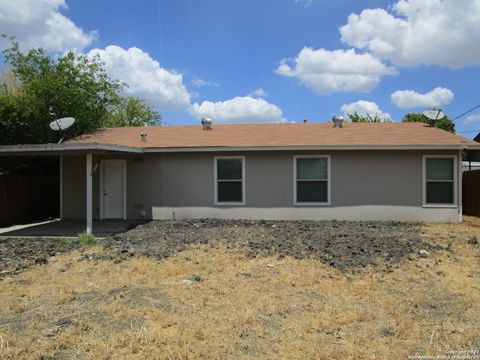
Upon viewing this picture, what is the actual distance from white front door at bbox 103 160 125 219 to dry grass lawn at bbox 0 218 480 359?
6.03 m

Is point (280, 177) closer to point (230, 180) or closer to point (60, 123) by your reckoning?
point (230, 180)

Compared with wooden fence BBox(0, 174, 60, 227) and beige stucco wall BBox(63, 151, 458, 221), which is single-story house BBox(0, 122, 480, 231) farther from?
wooden fence BBox(0, 174, 60, 227)

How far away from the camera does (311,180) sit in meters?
12.8

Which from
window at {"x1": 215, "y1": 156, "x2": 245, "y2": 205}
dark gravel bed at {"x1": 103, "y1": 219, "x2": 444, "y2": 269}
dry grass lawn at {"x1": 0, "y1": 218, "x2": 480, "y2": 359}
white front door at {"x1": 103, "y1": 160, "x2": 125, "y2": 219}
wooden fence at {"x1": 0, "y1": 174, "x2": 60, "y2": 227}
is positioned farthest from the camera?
white front door at {"x1": 103, "y1": 160, "x2": 125, "y2": 219}

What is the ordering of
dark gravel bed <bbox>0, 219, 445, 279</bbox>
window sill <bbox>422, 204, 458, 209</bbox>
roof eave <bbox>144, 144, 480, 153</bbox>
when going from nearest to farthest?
dark gravel bed <bbox>0, 219, 445, 279</bbox>
roof eave <bbox>144, 144, 480, 153</bbox>
window sill <bbox>422, 204, 458, 209</bbox>

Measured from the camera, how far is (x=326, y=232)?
34.3 ft

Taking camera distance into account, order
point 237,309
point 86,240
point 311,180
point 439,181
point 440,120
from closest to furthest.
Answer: point 237,309, point 86,240, point 439,181, point 311,180, point 440,120

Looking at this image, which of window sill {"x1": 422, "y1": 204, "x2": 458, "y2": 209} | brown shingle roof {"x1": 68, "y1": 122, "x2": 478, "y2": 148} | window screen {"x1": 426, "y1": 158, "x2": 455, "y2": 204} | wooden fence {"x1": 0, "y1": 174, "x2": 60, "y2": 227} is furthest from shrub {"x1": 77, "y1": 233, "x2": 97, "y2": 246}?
window screen {"x1": 426, "y1": 158, "x2": 455, "y2": 204}

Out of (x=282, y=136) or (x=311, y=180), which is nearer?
(x=311, y=180)

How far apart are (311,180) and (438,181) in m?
3.83

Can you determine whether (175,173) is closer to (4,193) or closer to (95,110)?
(4,193)

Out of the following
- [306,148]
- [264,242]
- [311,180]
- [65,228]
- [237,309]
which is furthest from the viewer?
[311,180]

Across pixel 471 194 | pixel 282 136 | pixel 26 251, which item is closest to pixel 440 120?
pixel 471 194

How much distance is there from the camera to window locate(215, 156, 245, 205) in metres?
13.0
